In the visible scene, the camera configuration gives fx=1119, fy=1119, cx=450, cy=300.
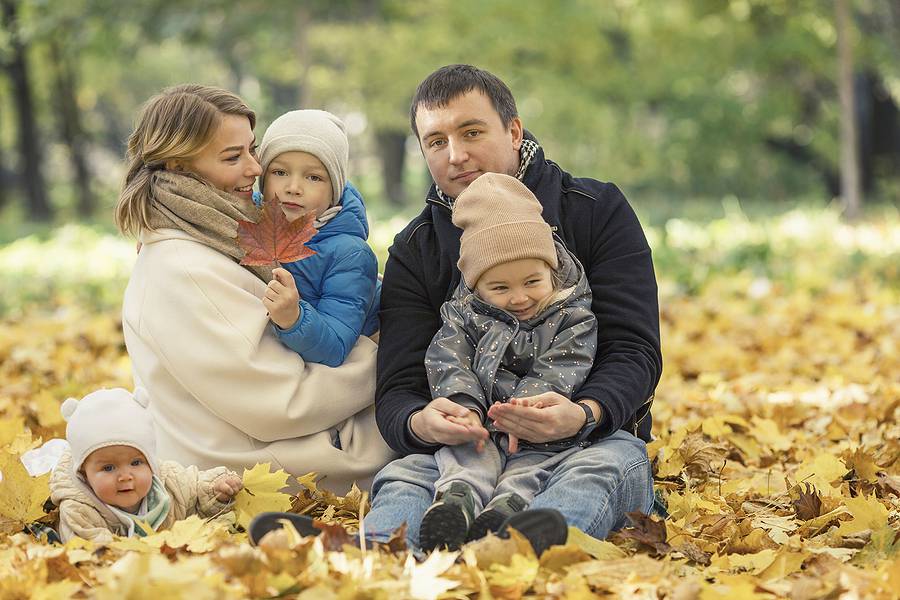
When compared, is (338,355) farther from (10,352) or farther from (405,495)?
(10,352)

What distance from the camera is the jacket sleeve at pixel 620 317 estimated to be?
3.06 m

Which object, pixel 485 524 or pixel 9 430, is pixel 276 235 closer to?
pixel 485 524

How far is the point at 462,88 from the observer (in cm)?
328

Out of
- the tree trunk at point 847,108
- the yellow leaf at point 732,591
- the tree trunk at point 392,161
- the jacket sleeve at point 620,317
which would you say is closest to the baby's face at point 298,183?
the jacket sleeve at point 620,317

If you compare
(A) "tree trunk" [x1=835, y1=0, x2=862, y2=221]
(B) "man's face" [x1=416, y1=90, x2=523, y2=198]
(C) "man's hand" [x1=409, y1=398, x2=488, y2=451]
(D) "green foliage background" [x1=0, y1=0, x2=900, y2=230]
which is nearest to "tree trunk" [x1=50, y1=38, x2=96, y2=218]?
(D) "green foliage background" [x1=0, y1=0, x2=900, y2=230]

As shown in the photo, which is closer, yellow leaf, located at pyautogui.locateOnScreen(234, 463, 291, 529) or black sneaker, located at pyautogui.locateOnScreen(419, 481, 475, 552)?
black sneaker, located at pyautogui.locateOnScreen(419, 481, 475, 552)

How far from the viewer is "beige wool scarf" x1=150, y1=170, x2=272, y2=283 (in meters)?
3.27

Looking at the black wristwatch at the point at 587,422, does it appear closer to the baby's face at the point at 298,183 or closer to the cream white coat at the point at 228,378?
the cream white coat at the point at 228,378

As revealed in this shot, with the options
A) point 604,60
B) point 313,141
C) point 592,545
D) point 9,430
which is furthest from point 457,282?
point 604,60

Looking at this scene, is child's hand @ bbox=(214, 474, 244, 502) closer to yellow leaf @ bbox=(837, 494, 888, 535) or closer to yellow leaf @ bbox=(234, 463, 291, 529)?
yellow leaf @ bbox=(234, 463, 291, 529)

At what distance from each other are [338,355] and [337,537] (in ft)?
2.78

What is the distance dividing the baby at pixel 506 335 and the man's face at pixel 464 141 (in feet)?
0.58

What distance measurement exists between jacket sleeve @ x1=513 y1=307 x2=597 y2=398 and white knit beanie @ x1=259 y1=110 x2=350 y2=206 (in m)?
0.84

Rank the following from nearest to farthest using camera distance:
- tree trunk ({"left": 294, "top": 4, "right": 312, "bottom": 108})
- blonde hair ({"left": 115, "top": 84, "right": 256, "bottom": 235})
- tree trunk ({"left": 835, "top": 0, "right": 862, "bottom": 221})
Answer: blonde hair ({"left": 115, "top": 84, "right": 256, "bottom": 235}), tree trunk ({"left": 835, "top": 0, "right": 862, "bottom": 221}), tree trunk ({"left": 294, "top": 4, "right": 312, "bottom": 108})
